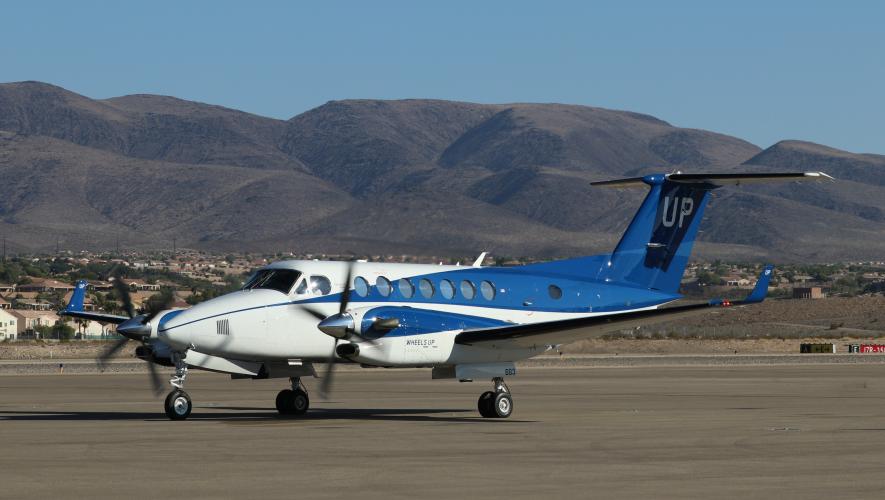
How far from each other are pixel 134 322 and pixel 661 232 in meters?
12.9

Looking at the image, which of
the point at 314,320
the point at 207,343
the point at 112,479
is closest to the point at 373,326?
the point at 314,320

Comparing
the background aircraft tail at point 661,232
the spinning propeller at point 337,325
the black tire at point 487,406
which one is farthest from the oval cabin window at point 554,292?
the spinning propeller at point 337,325

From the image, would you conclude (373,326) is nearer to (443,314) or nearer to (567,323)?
(443,314)

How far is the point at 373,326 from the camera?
29.5 m

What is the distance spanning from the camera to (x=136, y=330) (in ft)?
95.0

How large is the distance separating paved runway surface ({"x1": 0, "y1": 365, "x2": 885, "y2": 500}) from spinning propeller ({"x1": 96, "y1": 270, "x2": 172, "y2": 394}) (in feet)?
3.95

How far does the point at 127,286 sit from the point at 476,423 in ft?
28.3

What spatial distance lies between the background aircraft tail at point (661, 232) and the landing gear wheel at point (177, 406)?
10819mm

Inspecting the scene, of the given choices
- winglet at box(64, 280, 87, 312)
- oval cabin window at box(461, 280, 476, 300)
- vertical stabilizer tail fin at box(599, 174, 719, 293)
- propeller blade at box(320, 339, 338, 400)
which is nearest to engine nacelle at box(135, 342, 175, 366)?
propeller blade at box(320, 339, 338, 400)

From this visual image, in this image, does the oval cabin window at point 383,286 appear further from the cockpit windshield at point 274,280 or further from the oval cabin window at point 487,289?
the oval cabin window at point 487,289

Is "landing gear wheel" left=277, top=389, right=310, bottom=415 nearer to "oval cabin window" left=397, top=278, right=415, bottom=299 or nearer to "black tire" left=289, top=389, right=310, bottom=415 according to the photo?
"black tire" left=289, top=389, right=310, bottom=415

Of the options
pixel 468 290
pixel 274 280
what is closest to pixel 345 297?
pixel 274 280

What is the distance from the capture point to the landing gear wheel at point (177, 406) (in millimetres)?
29500

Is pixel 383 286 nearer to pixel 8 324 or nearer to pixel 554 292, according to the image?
pixel 554 292
